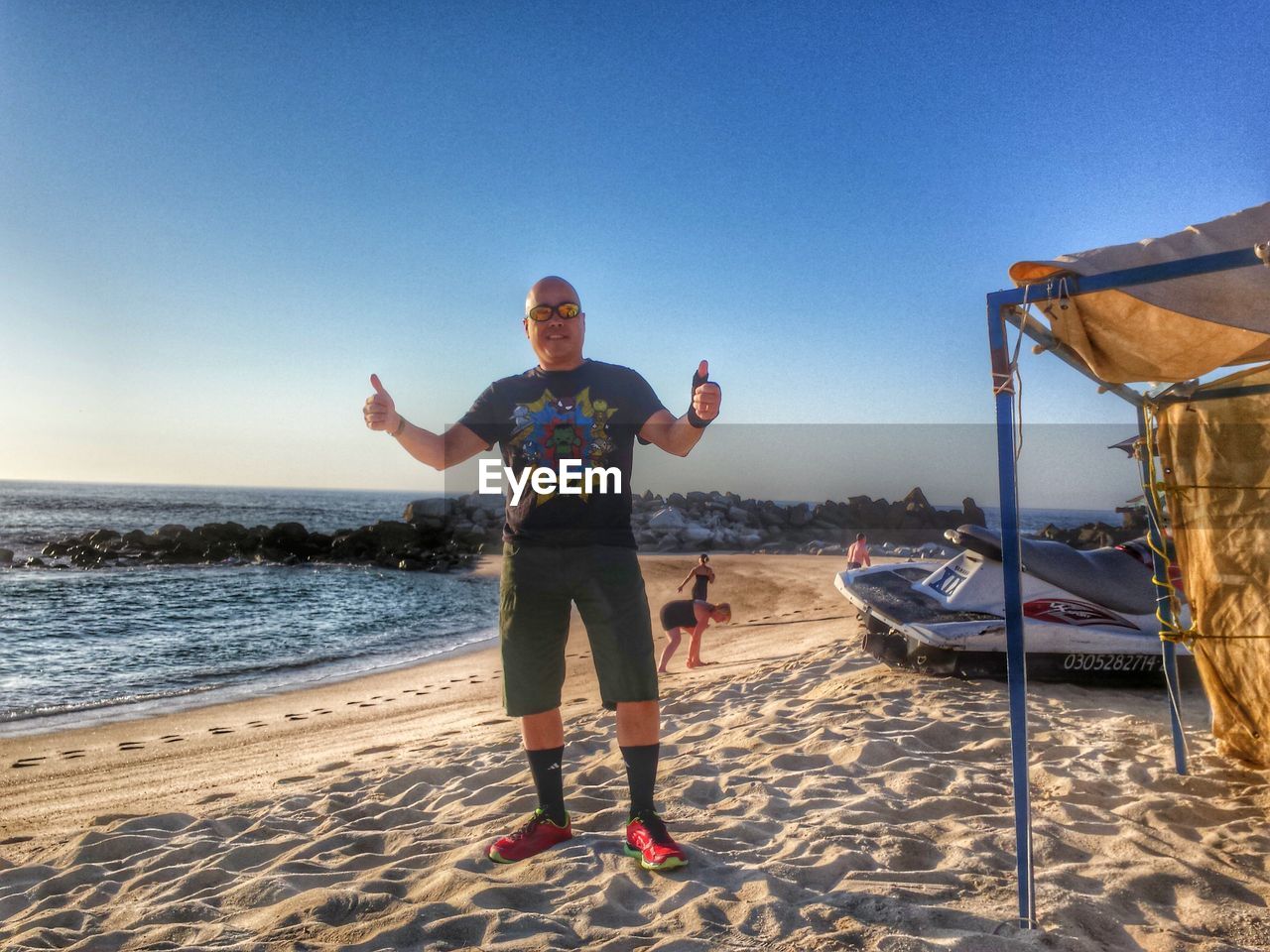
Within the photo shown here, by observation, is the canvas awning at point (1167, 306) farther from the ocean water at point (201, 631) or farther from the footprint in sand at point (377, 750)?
the ocean water at point (201, 631)

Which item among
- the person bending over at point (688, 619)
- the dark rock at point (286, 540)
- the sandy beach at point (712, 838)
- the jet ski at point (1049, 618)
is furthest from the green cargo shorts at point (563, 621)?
the dark rock at point (286, 540)

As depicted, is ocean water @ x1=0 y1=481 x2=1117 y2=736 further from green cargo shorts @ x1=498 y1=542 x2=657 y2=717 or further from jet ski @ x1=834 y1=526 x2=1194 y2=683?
jet ski @ x1=834 y1=526 x2=1194 y2=683

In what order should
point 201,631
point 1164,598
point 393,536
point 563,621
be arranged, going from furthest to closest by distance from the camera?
point 393,536
point 201,631
point 1164,598
point 563,621

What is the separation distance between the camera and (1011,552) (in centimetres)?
277

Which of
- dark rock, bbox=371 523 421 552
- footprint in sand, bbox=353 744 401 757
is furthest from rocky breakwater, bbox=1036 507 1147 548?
footprint in sand, bbox=353 744 401 757

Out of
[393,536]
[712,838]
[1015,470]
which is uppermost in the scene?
[1015,470]

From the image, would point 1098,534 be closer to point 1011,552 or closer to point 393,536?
point 393,536

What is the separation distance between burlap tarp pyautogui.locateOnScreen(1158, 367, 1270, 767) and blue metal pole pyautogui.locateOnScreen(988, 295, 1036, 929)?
1.86 m

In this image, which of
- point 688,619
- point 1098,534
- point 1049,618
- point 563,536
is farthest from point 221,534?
point 1098,534

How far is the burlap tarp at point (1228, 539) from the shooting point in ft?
12.8

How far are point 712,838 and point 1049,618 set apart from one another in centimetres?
369

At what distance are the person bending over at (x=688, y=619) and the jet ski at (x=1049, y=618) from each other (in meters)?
2.95

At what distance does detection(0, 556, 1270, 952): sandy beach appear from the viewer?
254 centimetres

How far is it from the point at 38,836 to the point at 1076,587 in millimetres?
6958
